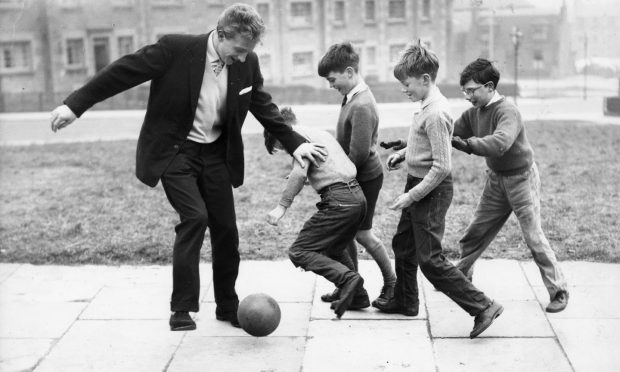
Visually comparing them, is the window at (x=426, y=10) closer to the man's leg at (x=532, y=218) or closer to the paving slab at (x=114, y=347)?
the man's leg at (x=532, y=218)

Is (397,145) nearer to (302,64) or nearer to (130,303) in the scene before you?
(130,303)

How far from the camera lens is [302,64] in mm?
35312

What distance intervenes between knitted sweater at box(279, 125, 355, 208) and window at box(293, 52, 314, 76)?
1186 inches

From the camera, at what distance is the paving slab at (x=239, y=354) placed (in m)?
4.54

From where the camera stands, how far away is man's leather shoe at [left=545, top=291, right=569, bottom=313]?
5258 millimetres

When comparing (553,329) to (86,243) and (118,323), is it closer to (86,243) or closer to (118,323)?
(118,323)

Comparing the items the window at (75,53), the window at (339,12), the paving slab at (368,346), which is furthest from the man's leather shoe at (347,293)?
the window at (339,12)

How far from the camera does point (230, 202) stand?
205 inches

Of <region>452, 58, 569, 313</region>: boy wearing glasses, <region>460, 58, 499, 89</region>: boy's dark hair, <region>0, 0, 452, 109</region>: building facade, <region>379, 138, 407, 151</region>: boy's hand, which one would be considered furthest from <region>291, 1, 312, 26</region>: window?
<region>460, 58, 499, 89</region>: boy's dark hair

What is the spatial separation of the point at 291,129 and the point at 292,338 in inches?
49.5

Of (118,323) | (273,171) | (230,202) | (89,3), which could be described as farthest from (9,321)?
(89,3)

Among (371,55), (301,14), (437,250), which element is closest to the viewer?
(437,250)

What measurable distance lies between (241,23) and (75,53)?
32.3 metres

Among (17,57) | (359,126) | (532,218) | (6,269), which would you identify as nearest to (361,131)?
(359,126)
